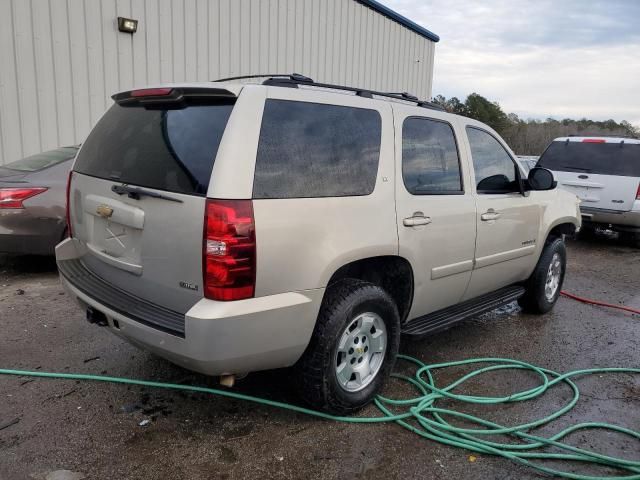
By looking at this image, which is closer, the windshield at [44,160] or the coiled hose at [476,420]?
the coiled hose at [476,420]

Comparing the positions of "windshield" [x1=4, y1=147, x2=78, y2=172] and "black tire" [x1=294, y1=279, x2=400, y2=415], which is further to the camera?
"windshield" [x1=4, y1=147, x2=78, y2=172]

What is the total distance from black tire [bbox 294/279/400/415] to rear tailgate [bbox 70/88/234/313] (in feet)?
2.43

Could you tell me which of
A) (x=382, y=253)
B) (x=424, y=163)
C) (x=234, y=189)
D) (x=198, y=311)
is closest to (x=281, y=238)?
(x=234, y=189)

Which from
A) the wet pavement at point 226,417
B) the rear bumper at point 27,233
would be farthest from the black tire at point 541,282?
the rear bumper at point 27,233

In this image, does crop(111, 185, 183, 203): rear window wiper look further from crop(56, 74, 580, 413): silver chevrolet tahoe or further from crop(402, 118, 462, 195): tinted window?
crop(402, 118, 462, 195): tinted window

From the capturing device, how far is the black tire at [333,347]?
9.50 ft

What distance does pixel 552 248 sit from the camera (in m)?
5.14

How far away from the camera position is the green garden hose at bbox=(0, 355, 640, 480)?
280 cm

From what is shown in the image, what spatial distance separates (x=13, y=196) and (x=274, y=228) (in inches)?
164

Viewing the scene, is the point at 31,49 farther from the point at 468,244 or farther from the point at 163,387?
the point at 468,244

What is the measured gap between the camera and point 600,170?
9.05 metres

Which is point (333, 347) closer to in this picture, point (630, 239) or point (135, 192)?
point (135, 192)

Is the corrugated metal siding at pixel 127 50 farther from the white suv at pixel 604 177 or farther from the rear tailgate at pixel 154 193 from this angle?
the white suv at pixel 604 177

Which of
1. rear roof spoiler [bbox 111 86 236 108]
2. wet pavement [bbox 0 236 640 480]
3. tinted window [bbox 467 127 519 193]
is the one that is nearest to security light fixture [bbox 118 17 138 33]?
wet pavement [bbox 0 236 640 480]
